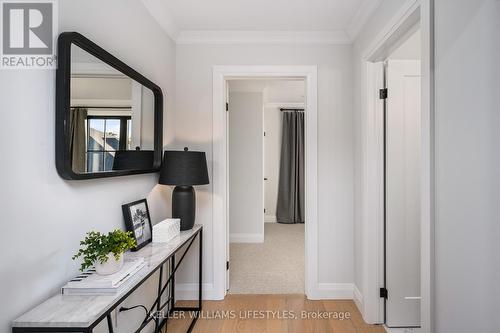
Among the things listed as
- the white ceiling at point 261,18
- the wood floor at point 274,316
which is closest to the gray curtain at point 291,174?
the wood floor at point 274,316

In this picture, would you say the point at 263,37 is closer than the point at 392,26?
No

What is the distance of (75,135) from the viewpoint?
4.03 ft

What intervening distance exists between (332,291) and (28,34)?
2.82 m

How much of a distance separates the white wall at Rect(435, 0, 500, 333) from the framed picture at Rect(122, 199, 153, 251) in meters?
1.66

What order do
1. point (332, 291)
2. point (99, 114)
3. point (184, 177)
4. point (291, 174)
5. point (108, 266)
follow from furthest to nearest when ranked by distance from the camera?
1. point (291, 174)
2. point (332, 291)
3. point (184, 177)
4. point (99, 114)
5. point (108, 266)

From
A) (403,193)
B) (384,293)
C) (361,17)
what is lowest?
(384,293)

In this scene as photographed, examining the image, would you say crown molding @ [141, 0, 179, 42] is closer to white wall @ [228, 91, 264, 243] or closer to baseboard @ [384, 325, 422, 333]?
white wall @ [228, 91, 264, 243]

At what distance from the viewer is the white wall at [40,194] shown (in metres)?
A: 0.95

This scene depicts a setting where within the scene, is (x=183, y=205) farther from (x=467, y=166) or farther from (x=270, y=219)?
(x=270, y=219)

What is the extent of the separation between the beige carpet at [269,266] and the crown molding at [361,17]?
2.53 m

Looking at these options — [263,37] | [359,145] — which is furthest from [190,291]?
[263,37]

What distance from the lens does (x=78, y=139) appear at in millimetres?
1252

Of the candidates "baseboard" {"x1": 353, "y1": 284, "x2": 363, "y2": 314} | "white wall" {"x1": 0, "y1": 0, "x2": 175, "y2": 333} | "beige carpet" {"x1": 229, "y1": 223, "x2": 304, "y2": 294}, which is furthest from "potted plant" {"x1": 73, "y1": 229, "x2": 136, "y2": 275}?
"baseboard" {"x1": 353, "y1": 284, "x2": 363, "y2": 314}

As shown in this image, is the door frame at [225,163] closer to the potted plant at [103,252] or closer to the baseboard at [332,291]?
the baseboard at [332,291]
